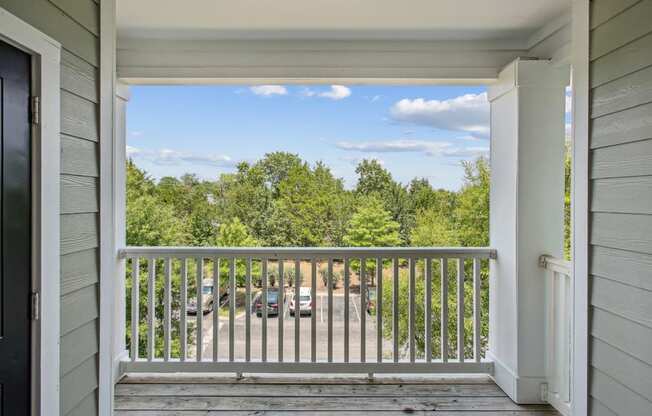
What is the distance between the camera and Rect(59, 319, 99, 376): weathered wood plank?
156 centimetres

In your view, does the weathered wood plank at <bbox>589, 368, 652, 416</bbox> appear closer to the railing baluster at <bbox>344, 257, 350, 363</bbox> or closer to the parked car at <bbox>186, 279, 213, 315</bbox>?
the railing baluster at <bbox>344, 257, 350, 363</bbox>

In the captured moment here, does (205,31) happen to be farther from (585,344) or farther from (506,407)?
(506,407)

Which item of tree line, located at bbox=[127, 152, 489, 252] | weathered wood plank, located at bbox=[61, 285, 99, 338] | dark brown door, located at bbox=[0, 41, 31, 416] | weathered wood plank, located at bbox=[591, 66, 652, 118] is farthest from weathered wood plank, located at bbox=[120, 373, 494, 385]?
weathered wood plank, located at bbox=[591, 66, 652, 118]

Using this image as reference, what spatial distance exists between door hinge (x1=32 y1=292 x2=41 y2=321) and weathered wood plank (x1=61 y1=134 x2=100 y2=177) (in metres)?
0.46

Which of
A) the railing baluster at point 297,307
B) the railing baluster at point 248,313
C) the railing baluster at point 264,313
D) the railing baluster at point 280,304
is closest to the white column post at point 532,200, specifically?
the railing baluster at point 297,307

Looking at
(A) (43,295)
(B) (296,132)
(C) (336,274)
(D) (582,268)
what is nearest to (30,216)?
(A) (43,295)

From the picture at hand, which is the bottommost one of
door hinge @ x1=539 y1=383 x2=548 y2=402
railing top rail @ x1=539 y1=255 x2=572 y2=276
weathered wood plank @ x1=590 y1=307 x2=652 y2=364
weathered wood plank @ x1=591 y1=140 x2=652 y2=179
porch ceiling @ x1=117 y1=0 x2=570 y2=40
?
door hinge @ x1=539 y1=383 x2=548 y2=402

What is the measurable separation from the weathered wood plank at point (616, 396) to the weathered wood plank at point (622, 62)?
1162 mm

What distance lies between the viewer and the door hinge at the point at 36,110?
1371 mm

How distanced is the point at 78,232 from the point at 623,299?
6.95 ft

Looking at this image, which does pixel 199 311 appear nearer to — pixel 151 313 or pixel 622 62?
pixel 151 313

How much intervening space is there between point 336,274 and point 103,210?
78.7 inches

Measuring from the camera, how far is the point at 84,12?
5.41 feet

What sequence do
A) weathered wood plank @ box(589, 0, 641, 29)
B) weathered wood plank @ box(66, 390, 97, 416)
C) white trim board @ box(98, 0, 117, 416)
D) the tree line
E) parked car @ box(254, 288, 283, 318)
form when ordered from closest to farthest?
weathered wood plank @ box(589, 0, 641, 29) < weathered wood plank @ box(66, 390, 97, 416) < white trim board @ box(98, 0, 117, 416) < parked car @ box(254, 288, 283, 318) < the tree line
